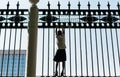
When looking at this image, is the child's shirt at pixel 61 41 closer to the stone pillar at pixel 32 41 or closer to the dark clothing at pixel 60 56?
the dark clothing at pixel 60 56

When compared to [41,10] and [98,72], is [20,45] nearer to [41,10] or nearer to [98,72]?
[41,10]

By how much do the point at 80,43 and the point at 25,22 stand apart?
2447 mm

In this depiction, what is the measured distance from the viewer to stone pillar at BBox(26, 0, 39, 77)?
30.5 feet

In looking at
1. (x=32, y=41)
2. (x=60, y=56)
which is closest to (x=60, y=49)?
(x=60, y=56)

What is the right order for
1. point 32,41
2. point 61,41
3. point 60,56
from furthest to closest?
1. point 61,41
2. point 60,56
3. point 32,41

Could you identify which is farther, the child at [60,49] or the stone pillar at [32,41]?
the child at [60,49]

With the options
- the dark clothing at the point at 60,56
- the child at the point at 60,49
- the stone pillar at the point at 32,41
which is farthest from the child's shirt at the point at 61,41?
the stone pillar at the point at 32,41

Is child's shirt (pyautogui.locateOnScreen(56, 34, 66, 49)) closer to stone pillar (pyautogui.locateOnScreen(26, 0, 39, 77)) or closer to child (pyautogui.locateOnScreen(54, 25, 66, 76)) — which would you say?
child (pyautogui.locateOnScreen(54, 25, 66, 76))

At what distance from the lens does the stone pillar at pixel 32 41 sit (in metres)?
9.30

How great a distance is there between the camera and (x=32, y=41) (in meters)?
9.68

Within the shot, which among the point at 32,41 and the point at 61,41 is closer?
the point at 32,41

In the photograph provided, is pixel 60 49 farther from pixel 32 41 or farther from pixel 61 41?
pixel 32 41

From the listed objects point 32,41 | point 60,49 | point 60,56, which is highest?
point 32,41

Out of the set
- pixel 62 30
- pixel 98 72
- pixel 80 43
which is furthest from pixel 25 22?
pixel 98 72
